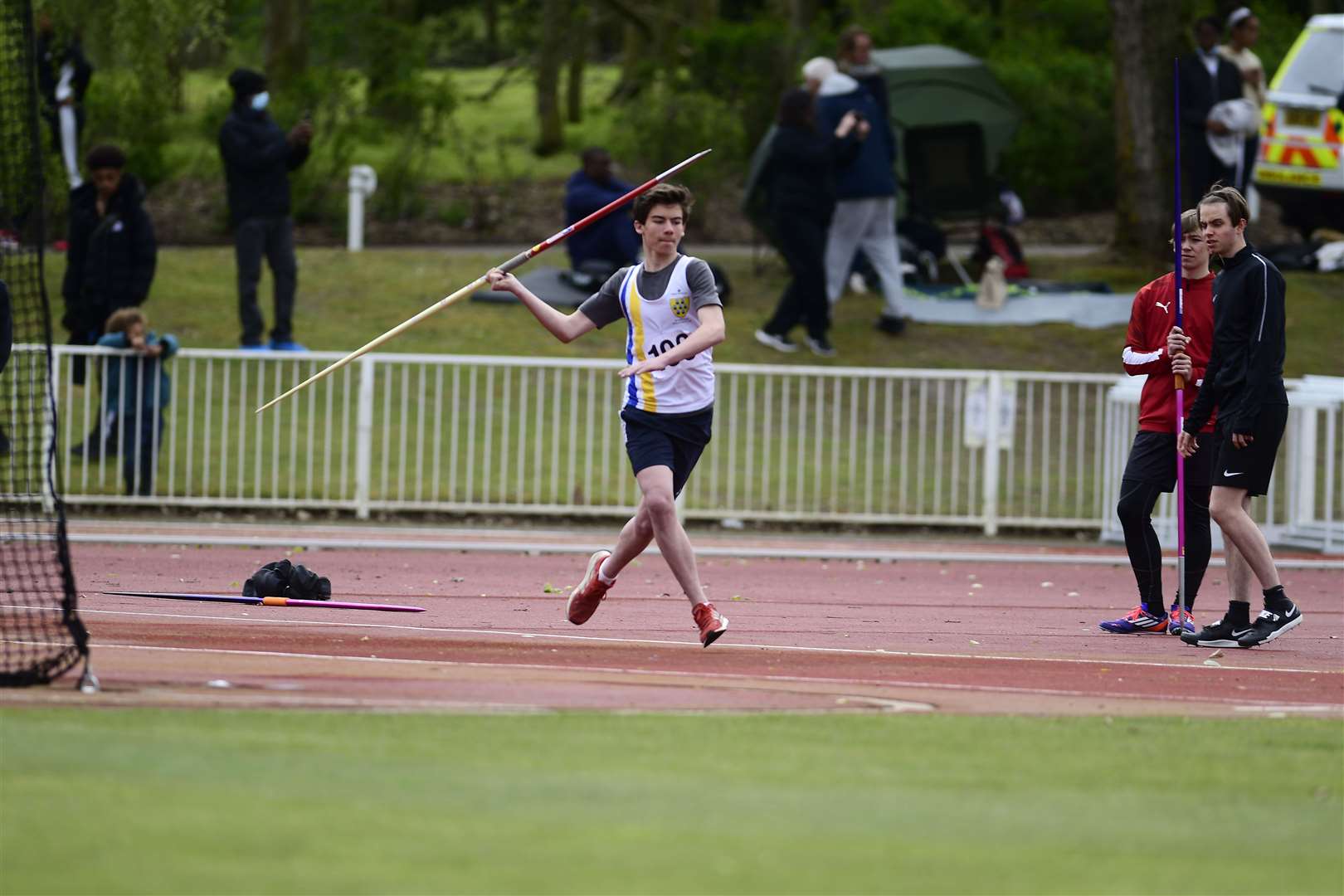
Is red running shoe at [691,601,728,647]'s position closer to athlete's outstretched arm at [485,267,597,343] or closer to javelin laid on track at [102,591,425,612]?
athlete's outstretched arm at [485,267,597,343]

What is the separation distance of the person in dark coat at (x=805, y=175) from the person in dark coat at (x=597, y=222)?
1.66m

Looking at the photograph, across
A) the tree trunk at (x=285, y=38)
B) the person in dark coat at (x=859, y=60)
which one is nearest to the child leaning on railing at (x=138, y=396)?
the person in dark coat at (x=859, y=60)

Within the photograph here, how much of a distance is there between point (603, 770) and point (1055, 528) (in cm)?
983

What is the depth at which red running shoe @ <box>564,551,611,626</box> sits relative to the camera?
8.65 meters

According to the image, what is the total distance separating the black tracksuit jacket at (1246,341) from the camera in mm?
8688

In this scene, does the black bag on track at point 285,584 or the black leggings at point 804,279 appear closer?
the black bag on track at point 285,584

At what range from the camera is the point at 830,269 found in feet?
61.2

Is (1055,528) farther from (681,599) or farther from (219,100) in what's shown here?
(219,100)

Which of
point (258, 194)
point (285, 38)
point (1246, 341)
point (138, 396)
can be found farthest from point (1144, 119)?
point (1246, 341)

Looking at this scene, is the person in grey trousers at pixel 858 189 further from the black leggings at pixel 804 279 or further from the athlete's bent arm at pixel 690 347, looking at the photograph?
the athlete's bent arm at pixel 690 347

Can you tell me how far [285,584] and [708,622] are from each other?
96.1 inches

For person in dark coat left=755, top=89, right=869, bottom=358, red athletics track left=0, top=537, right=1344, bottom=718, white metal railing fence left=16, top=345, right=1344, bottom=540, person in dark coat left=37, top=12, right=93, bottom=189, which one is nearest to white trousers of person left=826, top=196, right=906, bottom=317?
person in dark coat left=755, top=89, right=869, bottom=358

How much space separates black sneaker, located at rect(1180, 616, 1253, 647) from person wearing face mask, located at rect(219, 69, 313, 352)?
30.3ft

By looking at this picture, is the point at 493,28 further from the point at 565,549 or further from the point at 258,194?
Answer: the point at 565,549
